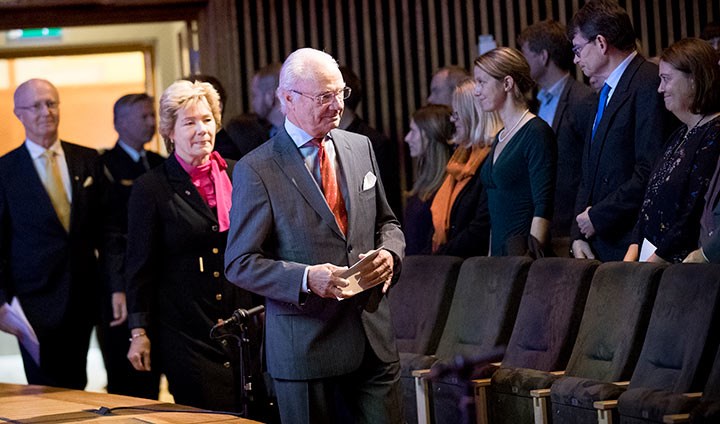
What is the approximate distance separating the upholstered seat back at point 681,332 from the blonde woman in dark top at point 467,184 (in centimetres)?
167

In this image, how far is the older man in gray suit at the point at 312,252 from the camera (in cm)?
385

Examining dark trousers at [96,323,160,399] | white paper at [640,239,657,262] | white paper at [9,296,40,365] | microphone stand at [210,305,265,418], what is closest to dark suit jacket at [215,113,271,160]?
dark trousers at [96,323,160,399]

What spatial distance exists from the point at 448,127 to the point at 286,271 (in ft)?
9.68

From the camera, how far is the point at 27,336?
5.78 metres

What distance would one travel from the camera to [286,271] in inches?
148

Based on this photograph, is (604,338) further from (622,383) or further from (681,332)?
(681,332)

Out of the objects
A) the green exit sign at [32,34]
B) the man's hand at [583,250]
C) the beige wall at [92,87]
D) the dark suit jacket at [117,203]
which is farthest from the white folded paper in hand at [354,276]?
the green exit sign at [32,34]

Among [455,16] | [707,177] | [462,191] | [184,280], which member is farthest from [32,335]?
[455,16]

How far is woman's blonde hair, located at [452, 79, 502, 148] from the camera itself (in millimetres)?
6035

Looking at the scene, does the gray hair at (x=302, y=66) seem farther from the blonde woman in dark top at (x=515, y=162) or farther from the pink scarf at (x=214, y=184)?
the blonde woman in dark top at (x=515, y=162)

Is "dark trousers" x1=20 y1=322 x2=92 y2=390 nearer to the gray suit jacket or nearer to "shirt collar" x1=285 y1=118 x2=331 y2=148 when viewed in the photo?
the gray suit jacket

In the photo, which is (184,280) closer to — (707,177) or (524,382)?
(524,382)

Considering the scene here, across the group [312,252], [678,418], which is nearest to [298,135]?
[312,252]

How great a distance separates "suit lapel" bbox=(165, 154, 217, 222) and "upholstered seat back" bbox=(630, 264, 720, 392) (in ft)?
5.36
